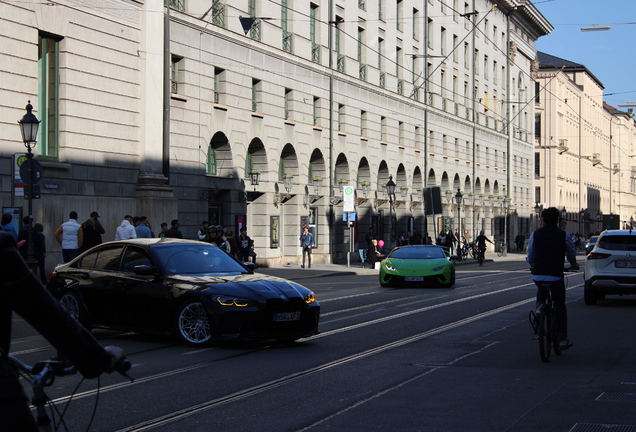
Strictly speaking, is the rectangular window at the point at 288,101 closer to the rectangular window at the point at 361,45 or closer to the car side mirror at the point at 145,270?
the rectangular window at the point at 361,45

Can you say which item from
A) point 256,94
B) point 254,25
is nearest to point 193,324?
point 256,94

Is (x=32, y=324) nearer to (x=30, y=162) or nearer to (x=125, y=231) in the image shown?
(x=30, y=162)

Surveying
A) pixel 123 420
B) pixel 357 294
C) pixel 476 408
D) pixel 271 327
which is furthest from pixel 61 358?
pixel 357 294

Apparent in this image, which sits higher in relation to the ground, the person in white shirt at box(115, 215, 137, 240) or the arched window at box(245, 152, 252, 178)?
the arched window at box(245, 152, 252, 178)

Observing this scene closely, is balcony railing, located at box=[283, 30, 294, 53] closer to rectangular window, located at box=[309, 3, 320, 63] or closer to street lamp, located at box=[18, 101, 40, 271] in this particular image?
rectangular window, located at box=[309, 3, 320, 63]

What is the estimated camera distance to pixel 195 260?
40.5 feet

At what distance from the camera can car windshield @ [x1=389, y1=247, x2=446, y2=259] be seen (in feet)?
82.8

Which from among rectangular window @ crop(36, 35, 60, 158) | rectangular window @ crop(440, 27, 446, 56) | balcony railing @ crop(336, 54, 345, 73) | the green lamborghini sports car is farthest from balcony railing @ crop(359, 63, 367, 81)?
rectangular window @ crop(36, 35, 60, 158)

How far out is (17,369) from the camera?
3195 millimetres

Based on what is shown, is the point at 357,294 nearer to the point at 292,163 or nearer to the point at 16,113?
the point at 16,113

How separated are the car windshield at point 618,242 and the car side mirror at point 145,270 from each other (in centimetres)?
1081

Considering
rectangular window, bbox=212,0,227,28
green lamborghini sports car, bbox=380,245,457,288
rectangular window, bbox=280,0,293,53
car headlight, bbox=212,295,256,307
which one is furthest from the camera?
rectangular window, bbox=280,0,293,53

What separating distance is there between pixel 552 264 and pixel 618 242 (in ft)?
29.9

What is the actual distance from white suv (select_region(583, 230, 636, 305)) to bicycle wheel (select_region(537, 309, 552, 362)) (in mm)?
8782
